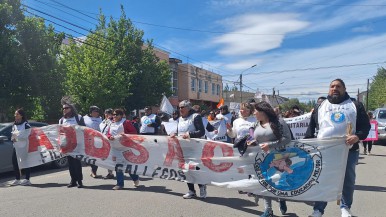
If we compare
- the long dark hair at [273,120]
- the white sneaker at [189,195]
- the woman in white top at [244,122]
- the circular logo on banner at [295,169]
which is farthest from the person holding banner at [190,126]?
the long dark hair at [273,120]

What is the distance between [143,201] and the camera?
6664 millimetres

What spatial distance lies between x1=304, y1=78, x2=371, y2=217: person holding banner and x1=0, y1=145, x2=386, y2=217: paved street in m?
0.73

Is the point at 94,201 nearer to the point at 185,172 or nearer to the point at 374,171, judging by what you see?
the point at 185,172

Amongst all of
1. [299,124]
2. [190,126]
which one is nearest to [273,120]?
[190,126]

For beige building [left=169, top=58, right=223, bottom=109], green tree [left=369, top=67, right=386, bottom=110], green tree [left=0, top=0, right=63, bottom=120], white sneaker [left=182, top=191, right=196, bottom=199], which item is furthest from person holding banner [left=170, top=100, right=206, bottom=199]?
green tree [left=369, top=67, right=386, bottom=110]

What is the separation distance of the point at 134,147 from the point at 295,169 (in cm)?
361

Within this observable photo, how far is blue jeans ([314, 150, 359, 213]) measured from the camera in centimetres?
506

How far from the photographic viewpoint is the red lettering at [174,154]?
274 inches

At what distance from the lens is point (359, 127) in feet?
16.4

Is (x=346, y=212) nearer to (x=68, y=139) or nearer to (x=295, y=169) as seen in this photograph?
(x=295, y=169)

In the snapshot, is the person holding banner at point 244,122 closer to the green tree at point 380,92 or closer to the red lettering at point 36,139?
the red lettering at point 36,139

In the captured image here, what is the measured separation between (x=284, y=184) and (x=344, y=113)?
4.13 ft

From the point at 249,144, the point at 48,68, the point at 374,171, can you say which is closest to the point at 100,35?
the point at 48,68

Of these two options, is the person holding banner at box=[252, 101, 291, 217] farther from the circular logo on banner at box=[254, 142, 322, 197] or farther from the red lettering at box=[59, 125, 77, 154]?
the red lettering at box=[59, 125, 77, 154]
